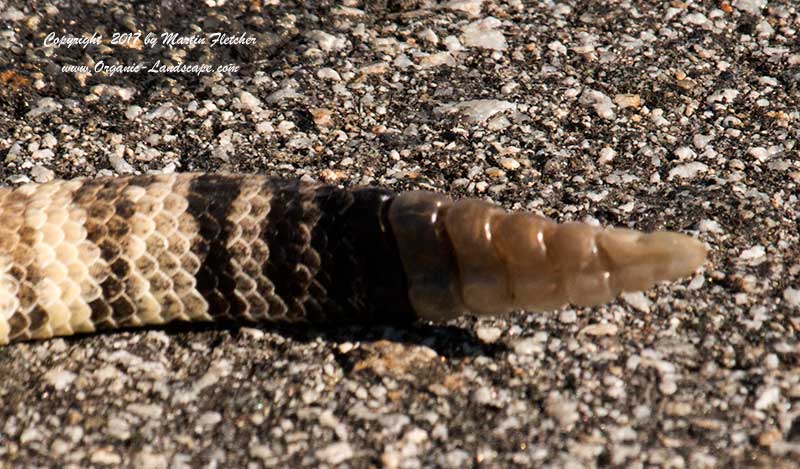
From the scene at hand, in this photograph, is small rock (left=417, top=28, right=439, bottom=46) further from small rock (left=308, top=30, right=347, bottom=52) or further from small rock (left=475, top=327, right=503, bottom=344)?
small rock (left=475, top=327, right=503, bottom=344)

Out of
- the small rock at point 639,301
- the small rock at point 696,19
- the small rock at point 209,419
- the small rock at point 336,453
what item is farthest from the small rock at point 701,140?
the small rock at point 209,419

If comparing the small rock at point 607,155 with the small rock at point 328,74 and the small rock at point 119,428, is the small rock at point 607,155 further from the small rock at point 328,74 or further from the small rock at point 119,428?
the small rock at point 119,428

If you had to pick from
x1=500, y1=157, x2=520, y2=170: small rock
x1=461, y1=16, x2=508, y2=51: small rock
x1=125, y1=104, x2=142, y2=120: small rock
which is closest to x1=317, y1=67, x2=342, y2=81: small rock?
x1=461, y1=16, x2=508, y2=51: small rock

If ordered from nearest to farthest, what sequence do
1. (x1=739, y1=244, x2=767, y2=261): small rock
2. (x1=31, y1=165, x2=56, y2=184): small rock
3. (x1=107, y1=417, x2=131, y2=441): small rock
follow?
(x1=107, y1=417, x2=131, y2=441): small rock
(x1=739, y1=244, x2=767, y2=261): small rock
(x1=31, y1=165, x2=56, y2=184): small rock

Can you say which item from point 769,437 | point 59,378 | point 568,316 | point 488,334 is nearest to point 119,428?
point 59,378

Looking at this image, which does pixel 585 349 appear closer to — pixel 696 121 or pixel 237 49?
pixel 696 121

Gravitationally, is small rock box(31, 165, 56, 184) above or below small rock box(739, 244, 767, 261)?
below

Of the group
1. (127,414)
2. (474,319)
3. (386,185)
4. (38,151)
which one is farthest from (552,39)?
(127,414)
